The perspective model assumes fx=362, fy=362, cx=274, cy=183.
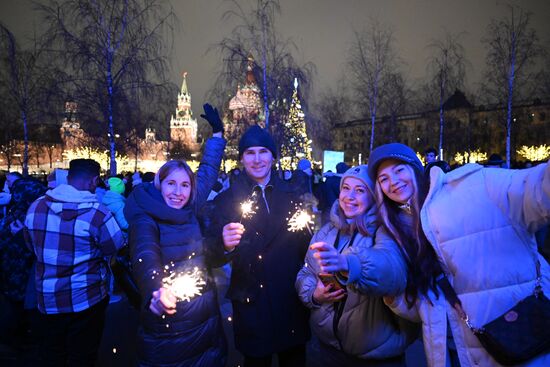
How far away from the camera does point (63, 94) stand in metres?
13.5

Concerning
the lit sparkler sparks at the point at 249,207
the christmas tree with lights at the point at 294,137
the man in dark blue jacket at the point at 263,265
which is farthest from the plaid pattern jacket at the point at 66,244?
the christmas tree with lights at the point at 294,137

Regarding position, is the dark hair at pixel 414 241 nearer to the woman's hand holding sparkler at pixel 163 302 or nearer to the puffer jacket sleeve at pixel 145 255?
the woman's hand holding sparkler at pixel 163 302

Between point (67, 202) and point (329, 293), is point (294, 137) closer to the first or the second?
point (67, 202)

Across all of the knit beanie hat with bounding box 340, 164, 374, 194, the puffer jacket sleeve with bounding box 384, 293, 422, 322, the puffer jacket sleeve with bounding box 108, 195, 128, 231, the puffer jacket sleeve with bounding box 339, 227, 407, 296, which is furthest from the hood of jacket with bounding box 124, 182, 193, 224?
the puffer jacket sleeve with bounding box 108, 195, 128, 231

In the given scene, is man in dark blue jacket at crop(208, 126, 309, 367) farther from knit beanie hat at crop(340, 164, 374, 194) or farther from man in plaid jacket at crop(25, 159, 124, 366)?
man in plaid jacket at crop(25, 159, 124, 366)

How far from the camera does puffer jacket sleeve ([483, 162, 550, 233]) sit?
161 cm

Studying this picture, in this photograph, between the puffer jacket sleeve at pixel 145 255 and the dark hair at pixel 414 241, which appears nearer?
the dark hair at pixel 414 241

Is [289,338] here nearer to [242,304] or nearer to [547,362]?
[242,304]

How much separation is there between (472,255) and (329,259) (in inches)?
30.1

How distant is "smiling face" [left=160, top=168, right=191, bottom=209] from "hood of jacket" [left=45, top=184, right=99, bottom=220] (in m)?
0.99

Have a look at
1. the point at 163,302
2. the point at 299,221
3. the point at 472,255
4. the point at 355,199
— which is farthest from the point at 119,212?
the point at 472,255

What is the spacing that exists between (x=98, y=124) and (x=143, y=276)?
13.7 meters

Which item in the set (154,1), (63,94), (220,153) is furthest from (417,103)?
(220,153)

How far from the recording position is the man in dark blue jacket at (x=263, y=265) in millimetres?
2695
